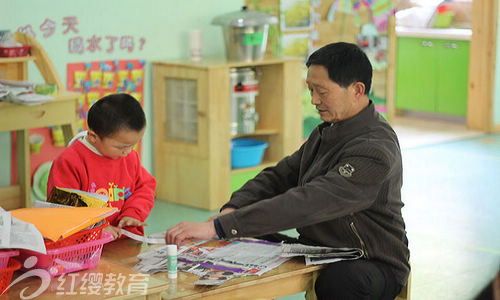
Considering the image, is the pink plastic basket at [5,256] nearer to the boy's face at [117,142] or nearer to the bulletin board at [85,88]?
the boy's face at [117,142]

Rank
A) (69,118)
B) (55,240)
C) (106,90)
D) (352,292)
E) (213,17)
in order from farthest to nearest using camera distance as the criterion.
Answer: (213,17) < (106,90) < (69,118) < (352,292) < (55,240)

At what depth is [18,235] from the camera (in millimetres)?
1735

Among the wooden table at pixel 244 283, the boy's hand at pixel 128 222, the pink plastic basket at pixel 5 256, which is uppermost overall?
the pink plastic basket at pixel 5 256

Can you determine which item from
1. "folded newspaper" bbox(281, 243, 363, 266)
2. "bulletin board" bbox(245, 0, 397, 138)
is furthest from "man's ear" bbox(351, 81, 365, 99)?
"bulletin board" bbox(245, 0, 397, 138)

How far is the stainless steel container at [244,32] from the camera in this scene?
450 centimetres

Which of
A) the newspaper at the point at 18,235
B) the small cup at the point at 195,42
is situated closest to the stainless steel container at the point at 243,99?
the small cup at the point at 195,42

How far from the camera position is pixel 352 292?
6.63ft

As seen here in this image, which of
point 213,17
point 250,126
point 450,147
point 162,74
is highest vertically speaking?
point 213,17

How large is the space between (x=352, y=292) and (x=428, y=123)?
5824mm

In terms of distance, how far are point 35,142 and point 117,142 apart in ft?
6.94

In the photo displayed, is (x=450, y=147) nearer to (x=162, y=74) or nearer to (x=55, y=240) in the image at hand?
(x=162, y=74)

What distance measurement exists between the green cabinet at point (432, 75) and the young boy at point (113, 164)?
5474 millimetres

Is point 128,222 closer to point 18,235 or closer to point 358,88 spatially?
point 18,235

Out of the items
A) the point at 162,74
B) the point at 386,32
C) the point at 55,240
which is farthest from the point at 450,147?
the point at 55,240
